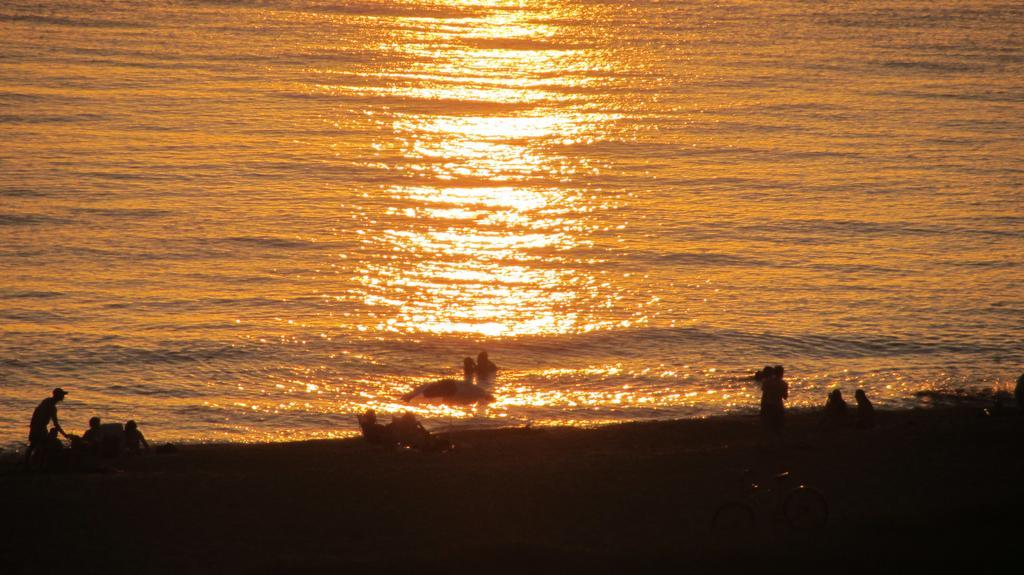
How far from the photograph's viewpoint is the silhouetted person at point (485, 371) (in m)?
29.7

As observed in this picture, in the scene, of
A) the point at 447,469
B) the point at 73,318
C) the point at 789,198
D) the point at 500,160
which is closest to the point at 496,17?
the point at 500,160

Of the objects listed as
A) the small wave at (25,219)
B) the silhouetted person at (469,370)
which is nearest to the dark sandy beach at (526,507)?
the silhouetted person at (469,370)

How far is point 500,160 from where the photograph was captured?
180 ft

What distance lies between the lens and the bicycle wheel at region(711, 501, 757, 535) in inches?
654

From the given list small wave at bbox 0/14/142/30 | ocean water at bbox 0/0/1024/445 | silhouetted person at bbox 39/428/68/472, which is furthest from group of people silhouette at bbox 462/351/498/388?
small wave at bbox 0/14/142/30

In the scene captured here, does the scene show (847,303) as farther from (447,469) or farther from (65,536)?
(65,536)

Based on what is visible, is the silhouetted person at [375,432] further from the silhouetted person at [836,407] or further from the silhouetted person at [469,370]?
the silhouetted person at [836,407]

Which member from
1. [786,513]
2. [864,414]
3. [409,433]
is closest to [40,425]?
[409,433]

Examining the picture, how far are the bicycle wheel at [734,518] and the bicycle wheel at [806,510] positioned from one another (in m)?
0.51

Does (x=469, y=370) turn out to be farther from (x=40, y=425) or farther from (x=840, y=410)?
(x=40, y=425)

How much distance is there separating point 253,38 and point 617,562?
6857 cm

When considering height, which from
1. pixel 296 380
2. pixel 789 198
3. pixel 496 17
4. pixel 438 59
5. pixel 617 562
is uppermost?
pixel 496 17

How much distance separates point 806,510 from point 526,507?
4052mm

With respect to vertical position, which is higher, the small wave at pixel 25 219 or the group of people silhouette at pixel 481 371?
the small wave at pixel 25 219
